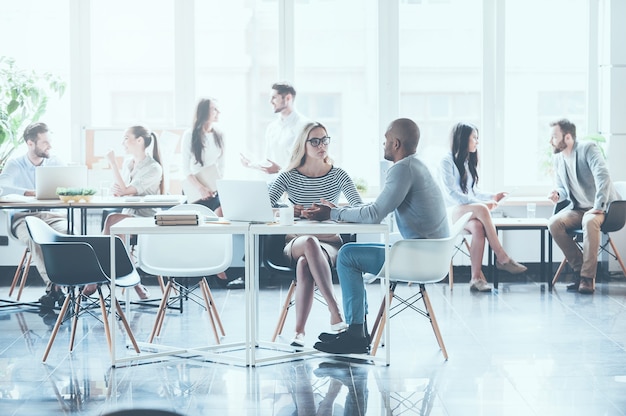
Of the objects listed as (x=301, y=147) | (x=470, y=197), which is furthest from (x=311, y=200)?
(x=470, y=197)

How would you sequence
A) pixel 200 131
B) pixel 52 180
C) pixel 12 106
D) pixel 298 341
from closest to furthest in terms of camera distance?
pixel 298 341
pixel 52 180
pixel 200 131
pixel 12 106

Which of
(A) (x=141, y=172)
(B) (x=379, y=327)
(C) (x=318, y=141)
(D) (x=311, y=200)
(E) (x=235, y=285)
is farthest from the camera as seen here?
(E) (x=235, y=285)

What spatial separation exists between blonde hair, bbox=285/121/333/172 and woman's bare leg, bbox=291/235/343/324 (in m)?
0.61

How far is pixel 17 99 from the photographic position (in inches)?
315

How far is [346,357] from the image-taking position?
5066mm

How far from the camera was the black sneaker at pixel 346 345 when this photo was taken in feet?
16.4

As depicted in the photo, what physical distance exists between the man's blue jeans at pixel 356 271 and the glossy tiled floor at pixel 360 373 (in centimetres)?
28

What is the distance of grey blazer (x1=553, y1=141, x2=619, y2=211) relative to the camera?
7.50 meters

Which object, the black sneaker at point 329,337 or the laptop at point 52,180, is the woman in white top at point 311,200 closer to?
the black sneaker at point 329,337

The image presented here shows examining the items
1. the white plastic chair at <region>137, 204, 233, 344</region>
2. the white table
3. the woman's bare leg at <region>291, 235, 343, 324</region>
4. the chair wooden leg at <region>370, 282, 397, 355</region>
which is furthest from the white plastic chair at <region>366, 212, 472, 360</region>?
the white table

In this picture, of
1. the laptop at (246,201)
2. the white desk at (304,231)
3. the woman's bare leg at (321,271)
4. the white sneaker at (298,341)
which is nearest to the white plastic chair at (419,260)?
the white desk at (304,231)

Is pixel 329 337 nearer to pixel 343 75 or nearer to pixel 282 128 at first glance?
pixel 282 128

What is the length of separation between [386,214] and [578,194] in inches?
130

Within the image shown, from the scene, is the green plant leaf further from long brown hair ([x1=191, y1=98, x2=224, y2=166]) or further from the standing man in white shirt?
the standing man in white shirt
